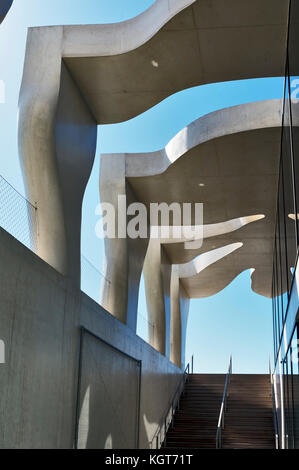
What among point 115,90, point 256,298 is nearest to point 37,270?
point 115,90

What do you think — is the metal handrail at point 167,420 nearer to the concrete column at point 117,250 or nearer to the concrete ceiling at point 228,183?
the concrete column at point 117,250

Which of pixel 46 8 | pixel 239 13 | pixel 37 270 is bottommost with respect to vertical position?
pixel 37 270

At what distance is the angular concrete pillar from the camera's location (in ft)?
30.2

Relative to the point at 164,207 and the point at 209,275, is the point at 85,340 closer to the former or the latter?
the point at 164,207

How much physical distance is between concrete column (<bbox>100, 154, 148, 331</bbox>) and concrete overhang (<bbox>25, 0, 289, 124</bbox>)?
3.07 metres

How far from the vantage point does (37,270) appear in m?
7.66

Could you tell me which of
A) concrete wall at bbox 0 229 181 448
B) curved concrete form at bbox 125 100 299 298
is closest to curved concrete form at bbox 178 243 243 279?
curved concrete form at bbox 125 100 299 298

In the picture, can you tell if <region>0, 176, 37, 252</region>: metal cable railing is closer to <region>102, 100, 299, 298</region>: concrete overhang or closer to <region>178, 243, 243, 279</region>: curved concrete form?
<region>102, 100, 299, 298</region>: concrete overhang

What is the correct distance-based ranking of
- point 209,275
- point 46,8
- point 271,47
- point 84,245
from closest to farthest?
point 271,47 → point 46,8 → point 84,245 → point 209,275

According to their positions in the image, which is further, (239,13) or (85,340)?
(85,340)

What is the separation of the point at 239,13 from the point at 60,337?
580cm

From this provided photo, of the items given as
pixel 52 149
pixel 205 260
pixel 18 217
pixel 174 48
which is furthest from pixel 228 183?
pixel 205 260

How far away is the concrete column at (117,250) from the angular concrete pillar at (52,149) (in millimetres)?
3362

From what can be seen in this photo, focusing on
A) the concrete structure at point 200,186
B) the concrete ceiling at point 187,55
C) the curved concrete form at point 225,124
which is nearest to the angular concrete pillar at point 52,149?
the concrete ceiling at point 187,55
